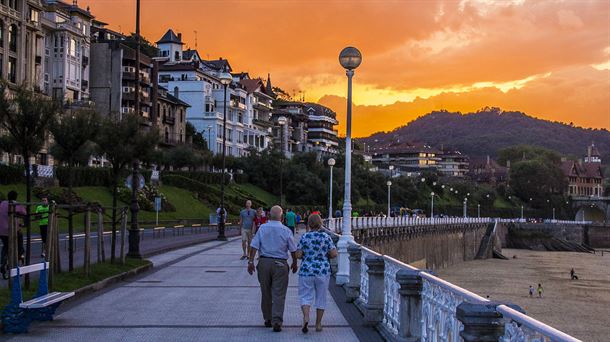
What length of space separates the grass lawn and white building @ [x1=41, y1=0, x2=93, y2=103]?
52869mm

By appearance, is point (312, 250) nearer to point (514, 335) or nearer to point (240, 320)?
point (240, 320)

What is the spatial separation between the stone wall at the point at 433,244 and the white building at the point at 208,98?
31.8 metres

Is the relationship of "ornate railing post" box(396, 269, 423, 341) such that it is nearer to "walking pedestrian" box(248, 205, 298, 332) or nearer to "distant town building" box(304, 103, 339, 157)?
"walking pedestrian" box(248, 205, 298, 332)

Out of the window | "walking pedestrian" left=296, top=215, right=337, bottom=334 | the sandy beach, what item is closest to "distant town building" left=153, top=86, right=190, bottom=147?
the window

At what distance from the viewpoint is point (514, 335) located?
19.9ft

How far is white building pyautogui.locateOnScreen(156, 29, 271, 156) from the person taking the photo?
10556cm

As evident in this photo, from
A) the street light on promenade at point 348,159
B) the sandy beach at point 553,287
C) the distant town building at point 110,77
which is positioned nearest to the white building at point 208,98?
the distant town building at point 110,77

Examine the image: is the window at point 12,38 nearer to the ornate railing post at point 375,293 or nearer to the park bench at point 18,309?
the park bench at point 18,309

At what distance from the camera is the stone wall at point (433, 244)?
2522 inches

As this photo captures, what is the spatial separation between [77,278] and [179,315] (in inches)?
172

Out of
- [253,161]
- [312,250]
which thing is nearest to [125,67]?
[253,161]

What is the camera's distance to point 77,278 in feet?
55.8

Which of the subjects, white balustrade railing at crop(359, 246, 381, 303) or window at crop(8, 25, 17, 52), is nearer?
white balustrade railing at crop(359, 246, 381, 303)

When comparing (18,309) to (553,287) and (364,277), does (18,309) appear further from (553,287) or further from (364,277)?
(553,287)
